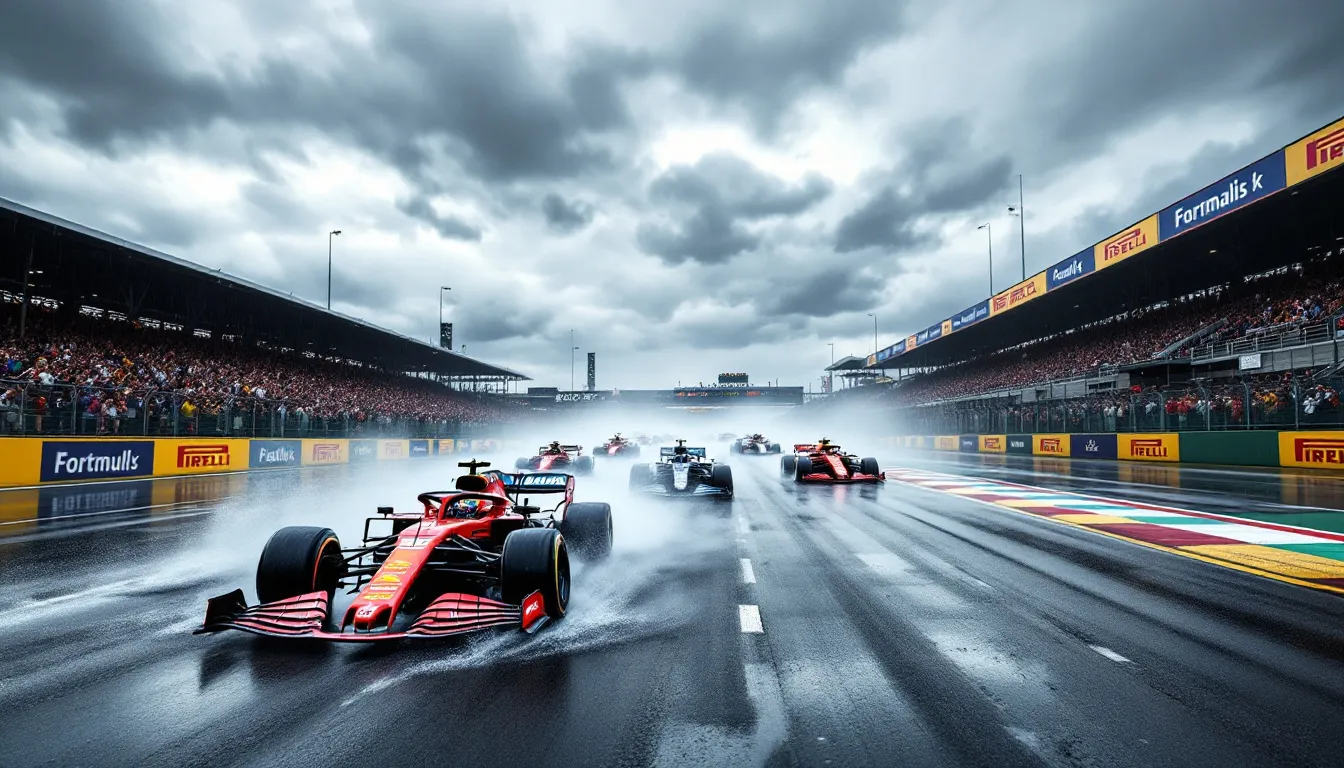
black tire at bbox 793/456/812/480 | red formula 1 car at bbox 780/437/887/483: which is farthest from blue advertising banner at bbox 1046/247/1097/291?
black tire at bbox 793/456/812/480

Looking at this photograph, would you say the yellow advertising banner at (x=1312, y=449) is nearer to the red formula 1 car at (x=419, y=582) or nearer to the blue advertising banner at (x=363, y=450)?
the red formula 1 car at (x=419, y=582)

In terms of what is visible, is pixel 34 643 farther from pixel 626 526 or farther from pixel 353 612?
pixel 626 526

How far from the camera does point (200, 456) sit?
20109 millimetres

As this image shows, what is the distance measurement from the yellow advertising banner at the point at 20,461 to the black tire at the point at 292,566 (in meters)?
15.0

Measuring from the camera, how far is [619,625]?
190 inches

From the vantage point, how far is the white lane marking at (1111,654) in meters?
3.99

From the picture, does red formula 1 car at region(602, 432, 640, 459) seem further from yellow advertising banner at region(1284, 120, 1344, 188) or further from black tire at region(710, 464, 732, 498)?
yellow advertising banner at region(1284, 120, 1344, 188)

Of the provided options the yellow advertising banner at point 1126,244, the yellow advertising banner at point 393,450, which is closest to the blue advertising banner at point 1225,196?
the yellow advertising banner at point 1126,244

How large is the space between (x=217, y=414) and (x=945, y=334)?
4033 cm

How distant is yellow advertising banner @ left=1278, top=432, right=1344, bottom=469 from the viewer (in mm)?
18250

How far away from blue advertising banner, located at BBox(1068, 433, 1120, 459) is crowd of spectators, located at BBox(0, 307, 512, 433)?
29.2 metres

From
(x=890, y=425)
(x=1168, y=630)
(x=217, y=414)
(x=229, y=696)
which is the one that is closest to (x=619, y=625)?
(x=229, y=696)

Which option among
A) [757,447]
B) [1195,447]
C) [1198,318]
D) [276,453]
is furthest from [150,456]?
[1198,318]

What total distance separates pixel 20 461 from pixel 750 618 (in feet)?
59.7
